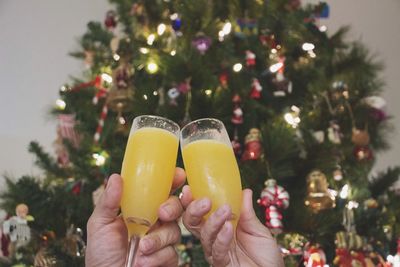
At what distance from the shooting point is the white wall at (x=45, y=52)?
262 cm

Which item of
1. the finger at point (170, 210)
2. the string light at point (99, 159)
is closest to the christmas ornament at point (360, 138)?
the string light at point (99, 159)

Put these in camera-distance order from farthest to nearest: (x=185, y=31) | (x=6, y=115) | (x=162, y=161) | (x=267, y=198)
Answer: (x=6, y=115), (x=185, y=31), (x=267, y=198), (x=162, y=161)

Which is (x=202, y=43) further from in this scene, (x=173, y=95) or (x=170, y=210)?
(x=170, y=210)

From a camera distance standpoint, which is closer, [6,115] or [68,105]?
[68,105]

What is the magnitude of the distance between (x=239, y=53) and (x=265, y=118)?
1.09 feet

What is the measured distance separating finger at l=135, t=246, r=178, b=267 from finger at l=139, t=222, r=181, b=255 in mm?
13

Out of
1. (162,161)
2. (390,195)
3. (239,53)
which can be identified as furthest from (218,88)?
(162,161)

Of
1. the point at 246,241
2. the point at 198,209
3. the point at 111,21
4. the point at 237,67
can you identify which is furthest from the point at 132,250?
the point at 111,21

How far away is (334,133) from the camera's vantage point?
1851 millimetres

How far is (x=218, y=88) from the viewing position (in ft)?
5.62

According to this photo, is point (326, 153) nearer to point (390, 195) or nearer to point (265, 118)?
point (265, 118)

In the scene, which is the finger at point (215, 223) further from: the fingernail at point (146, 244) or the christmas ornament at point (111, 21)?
the christmas ornament at point (111, 21)

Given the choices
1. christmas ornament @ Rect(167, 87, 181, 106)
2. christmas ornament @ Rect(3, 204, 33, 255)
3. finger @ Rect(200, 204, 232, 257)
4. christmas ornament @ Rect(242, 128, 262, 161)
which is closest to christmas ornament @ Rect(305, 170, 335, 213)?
christmas ornament @ Rect(242, 128, 262, 161)

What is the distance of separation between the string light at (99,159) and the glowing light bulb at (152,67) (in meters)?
0.42
